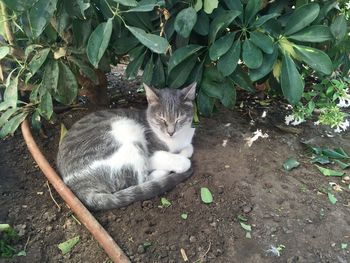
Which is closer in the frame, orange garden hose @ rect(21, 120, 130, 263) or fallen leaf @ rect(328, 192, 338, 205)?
orange garden hose @ rect(21, 120, 130, 263)

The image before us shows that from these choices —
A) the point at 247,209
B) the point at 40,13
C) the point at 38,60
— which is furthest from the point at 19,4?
the point at 247,209

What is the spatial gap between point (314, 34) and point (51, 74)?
139 centimetres

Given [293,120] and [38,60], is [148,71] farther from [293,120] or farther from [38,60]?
[293,120]

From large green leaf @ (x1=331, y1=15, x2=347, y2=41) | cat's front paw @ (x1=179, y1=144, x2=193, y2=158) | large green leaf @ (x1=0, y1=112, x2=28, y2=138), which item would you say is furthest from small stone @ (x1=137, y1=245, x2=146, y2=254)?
large green leaf @ (x1=331, y1=15, x2=347, y2=41)

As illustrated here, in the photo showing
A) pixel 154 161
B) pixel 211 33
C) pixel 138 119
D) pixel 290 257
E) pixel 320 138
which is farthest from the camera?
pixel 320 138

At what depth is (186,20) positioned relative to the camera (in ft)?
6.17

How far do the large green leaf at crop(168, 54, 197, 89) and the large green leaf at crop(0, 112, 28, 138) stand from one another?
974 mm

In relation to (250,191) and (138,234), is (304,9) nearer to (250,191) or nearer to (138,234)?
(250,191)

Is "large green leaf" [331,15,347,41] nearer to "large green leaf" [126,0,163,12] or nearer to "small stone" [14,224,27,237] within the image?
"large green leaf" [126,0,163,12]

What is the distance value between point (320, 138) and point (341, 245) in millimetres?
1087

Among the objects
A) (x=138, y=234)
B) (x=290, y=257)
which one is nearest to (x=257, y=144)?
(x=290, y=257)

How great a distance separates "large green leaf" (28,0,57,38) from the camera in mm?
1582

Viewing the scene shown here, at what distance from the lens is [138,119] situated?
101 inches

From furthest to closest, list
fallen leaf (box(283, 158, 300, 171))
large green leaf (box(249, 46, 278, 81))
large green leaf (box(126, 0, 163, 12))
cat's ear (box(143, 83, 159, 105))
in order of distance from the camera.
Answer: fallen leaf (box(283, 158, 300, 171)) < cat's ear (box(143, 83, 159, 105)) < large green leaf (box(249, 46, 278, 81)) < large green leaf (box(126, 0, 163, 12))
